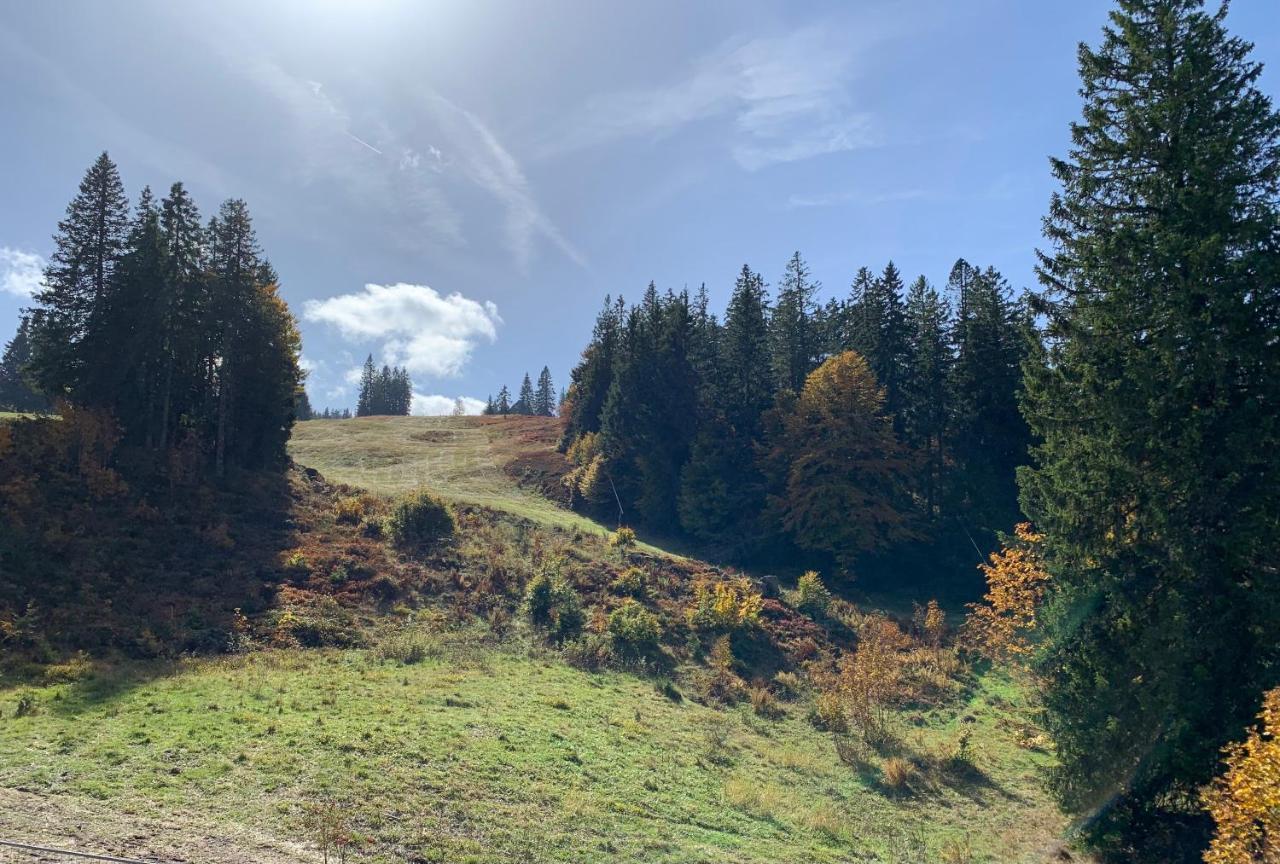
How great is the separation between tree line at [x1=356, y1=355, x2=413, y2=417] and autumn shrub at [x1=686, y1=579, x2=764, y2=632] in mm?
111404

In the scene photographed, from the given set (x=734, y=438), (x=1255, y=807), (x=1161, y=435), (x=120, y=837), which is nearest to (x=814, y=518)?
(x=734, y=438)

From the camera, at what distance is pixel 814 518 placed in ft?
141

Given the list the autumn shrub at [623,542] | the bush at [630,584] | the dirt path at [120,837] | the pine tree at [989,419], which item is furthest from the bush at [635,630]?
the pine tree at [989,419]

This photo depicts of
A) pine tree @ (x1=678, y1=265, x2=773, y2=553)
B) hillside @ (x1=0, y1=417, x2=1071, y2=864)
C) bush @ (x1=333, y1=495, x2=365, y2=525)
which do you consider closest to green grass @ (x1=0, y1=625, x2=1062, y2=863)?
hillside @ (x1=0, y1=417, x2=1071, y2=864)

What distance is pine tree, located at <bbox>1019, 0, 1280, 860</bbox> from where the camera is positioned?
39.2ft

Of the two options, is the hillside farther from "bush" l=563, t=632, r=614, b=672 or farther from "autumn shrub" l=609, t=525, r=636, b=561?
"autumn shrub" l=609, t=525, r=636, b=561

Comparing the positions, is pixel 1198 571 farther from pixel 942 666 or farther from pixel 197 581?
pixel 197 581

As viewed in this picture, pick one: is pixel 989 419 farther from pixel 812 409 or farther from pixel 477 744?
pixel 477 744

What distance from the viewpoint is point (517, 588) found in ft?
102

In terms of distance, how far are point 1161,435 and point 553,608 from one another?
2296 cm

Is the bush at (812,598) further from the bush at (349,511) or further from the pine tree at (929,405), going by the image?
the bush at (349,511)

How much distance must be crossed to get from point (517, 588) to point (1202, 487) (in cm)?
2584

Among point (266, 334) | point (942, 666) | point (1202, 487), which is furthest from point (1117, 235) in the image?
point (266, 334)

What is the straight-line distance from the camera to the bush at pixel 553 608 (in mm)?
27812
